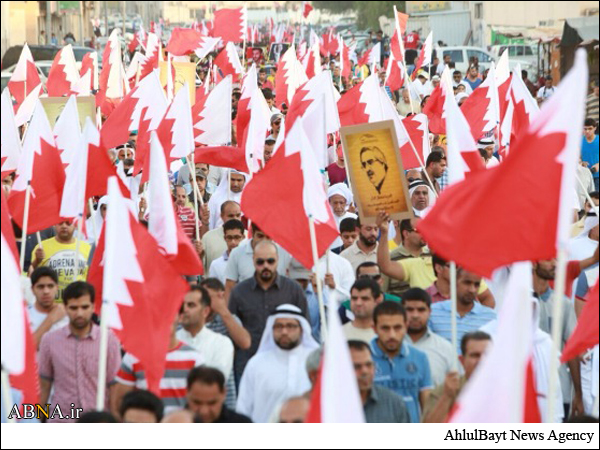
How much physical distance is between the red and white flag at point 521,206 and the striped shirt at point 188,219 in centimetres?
547

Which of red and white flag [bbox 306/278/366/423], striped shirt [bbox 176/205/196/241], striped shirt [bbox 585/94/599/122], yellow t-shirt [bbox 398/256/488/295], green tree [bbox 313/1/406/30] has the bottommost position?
green tree [bbox 313/1/406/30]

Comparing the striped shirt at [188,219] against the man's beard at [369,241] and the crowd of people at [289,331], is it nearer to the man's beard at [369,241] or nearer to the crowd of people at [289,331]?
the crowd of people at [289,331]

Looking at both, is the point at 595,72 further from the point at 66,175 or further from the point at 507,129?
the point at 66,175

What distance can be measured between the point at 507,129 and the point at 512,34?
126 feet

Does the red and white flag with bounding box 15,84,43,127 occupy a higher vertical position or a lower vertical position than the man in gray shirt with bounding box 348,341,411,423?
higher

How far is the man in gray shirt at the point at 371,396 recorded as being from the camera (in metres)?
6.71

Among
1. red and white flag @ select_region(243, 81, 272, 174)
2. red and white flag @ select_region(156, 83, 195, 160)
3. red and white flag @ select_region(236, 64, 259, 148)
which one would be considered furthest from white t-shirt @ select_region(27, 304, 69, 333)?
red and white flag @ select_region(236, 64, 259, 148)

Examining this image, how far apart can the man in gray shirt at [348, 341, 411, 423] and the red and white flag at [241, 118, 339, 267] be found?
1825 millimetres

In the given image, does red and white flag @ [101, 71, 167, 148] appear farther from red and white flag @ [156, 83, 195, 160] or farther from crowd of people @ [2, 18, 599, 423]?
crowd of people @ [2, 18, 599, 423]

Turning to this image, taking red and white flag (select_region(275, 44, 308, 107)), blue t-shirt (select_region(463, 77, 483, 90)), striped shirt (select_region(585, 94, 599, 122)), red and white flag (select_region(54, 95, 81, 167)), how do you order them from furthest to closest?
1. striped shirt (select_region(585, 94, 599, 122))
2. blue t-shirt (select_region(463, 77, 483, 90))
3. red and white flag (select_region(275, 44, 308, 107))
4. red and white flag (select_region(54, 95, 81, 167))

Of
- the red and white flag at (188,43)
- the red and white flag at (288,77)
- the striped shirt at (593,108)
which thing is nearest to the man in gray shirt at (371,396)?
the red and white flag at (288,77)

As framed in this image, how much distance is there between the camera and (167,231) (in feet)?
25.6

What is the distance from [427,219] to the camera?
6.69 m

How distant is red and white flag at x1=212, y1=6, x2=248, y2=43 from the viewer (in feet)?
73.6
